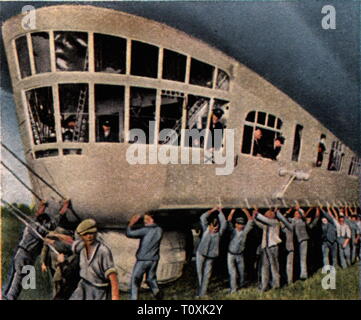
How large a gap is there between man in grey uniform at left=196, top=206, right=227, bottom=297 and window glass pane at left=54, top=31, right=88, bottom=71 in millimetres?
1831

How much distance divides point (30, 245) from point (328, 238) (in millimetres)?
3001

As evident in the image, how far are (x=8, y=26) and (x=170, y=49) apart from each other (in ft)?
5.03

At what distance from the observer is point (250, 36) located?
4703mm

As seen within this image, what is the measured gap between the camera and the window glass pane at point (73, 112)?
4.48 m

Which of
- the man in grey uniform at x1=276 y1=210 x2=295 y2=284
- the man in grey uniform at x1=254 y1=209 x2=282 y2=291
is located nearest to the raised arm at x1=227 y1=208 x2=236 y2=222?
the man in grey uniform at x1=254 y1=209 x2=282 y2=291

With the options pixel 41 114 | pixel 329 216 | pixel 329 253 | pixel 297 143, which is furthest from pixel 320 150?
pixel 41 114

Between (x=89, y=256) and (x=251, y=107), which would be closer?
(x=89, y=256)

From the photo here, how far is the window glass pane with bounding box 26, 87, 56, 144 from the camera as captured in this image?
4531 millimetres

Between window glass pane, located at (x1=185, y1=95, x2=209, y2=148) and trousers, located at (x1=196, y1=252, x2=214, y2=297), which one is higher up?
window glass pane, located at (x1=185, y1=95, x2=209, y2=148)

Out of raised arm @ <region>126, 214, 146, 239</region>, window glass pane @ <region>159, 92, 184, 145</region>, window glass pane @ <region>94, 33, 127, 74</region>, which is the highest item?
window glass pane @ <region>94, 33, 127, 74</region>

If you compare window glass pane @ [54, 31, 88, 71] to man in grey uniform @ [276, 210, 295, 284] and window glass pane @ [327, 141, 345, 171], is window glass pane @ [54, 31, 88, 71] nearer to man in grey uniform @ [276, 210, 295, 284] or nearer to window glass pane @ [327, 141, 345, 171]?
man in grey uniform @ [276, 210, 295, 284]

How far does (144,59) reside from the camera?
450 cm
